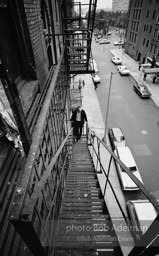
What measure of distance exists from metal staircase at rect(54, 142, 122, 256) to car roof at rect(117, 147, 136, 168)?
588 cm

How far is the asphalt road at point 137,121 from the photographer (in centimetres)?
1038

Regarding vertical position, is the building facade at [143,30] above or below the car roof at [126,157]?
above

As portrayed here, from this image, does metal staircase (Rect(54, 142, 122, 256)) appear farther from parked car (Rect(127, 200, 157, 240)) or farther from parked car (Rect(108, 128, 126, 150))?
parked car (Rect(108, 128, 126, 150))

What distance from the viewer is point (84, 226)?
2725mm

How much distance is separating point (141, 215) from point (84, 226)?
5.25 meters

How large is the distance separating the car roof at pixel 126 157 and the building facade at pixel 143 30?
64.4ft

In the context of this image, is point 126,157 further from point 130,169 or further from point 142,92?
point 142,92

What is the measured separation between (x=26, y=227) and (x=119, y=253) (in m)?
1.95

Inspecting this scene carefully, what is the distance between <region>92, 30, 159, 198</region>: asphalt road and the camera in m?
10.4

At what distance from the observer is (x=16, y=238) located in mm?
2012

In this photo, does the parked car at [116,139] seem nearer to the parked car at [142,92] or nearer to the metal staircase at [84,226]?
the metal staircase at [84,226]

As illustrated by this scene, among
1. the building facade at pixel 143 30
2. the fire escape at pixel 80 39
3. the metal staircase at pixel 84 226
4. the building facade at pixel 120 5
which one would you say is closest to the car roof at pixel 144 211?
the metal staircase at pixel 84 226

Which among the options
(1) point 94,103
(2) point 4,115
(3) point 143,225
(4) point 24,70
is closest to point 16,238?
(2) point 4,115

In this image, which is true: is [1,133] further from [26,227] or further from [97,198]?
[97,198]
